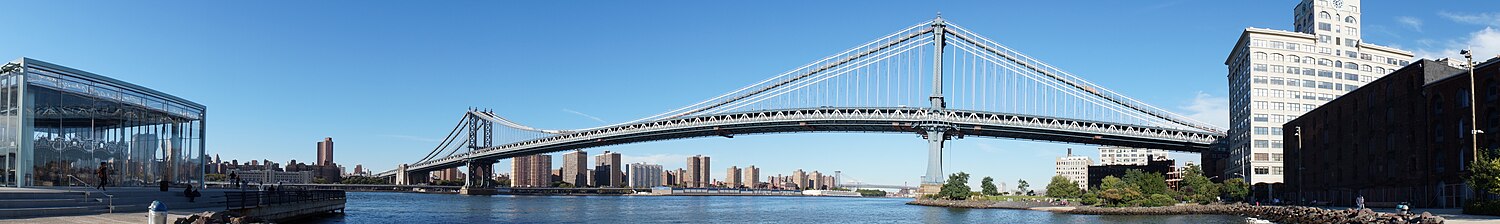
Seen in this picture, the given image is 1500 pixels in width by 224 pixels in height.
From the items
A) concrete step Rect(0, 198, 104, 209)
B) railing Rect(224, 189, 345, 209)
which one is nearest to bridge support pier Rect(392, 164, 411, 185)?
railing Rect(224, 189, 345, 209)

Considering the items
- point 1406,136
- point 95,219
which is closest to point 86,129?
point 95,219

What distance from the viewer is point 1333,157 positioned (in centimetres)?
6925

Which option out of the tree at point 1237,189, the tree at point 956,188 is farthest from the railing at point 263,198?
the tree at point 1237,189

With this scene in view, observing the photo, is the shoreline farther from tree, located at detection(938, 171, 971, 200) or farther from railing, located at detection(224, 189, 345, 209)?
railing, located at detection(224, 189, 345, 209)

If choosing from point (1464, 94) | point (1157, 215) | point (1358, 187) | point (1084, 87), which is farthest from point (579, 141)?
point (1464, 94)

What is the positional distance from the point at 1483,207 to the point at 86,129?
49204mm

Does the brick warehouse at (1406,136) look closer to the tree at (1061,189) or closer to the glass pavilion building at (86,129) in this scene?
the tree at (1061,189)

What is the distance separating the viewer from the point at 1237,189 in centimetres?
9469

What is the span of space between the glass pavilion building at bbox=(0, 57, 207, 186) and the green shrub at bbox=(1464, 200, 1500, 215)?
157 feet

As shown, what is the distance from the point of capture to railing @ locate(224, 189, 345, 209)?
39622 mm

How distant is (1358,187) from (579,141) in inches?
3204

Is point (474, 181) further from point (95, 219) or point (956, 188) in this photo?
point (95, 219)

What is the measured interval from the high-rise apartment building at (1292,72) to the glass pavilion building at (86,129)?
259 ft

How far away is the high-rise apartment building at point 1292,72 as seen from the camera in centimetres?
10006
